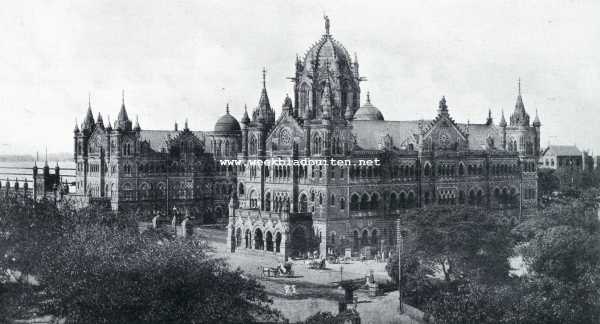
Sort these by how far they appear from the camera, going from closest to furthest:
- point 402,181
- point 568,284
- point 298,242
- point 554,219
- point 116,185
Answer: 1. point 568,284
2. point 554,219
3. point 298,242
4. point 402,181
5. point 116,185

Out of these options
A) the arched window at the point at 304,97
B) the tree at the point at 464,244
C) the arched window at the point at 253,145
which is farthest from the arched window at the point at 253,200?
the tree at the point at 464,244

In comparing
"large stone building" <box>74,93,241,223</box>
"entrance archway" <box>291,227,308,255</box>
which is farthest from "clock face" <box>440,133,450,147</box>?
"large stone building" <box>74,93,241,223</box>

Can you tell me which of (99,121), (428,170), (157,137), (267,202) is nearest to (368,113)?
(428,170)

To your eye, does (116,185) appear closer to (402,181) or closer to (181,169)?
(181,169)

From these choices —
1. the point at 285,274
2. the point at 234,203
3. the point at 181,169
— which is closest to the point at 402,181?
the point at 234,203

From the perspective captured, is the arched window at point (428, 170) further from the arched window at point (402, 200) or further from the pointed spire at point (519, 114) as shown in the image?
the pointed spire at point (519, 114)
